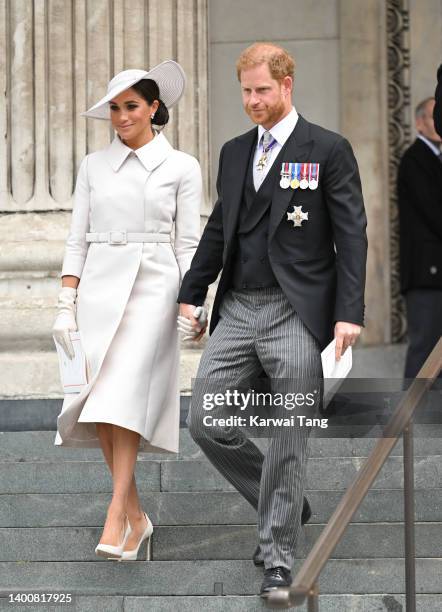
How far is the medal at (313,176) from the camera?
221 inches

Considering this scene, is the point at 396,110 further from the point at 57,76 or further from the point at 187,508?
the point at 187,508

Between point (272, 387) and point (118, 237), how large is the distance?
1.02 meters

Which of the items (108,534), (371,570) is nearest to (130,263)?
(108,534)

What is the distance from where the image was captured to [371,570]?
→ 227 inches

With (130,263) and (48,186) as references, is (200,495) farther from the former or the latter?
(48,186)

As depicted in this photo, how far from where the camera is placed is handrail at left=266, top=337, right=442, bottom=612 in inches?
159

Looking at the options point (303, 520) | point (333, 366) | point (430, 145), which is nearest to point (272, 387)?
point (333, 366)

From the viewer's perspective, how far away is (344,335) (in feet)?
18.0

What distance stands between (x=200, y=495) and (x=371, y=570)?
100cm

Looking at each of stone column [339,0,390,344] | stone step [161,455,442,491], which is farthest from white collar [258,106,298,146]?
stone column [339,0,390,344]

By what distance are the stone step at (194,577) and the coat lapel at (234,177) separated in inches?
50.3

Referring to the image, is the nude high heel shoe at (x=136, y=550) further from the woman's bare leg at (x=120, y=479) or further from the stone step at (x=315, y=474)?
the stone step at (x=315, y=474)

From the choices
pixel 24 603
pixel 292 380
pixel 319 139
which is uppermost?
pixel 319 139

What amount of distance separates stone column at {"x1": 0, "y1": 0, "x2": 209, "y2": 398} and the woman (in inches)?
107
